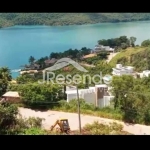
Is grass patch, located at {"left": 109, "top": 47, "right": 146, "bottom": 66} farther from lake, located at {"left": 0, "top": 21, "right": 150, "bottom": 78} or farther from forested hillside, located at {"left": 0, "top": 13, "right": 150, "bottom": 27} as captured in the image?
forested hillside, located at {"left": 0, "top": 13, "right": 150, "bottom": 27}

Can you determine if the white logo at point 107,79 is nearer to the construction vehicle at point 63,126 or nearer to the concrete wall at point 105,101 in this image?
the concrete wall at point 105,101

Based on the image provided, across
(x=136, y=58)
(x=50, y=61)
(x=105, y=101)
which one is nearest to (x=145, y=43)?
(x=136, y=58)

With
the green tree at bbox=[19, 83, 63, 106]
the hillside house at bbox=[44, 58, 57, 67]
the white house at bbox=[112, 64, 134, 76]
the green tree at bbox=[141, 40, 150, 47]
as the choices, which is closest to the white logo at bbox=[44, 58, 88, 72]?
the hillside house at bbox=[44, 58, 57, 67]

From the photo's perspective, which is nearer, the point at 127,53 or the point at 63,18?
the point at 63,18

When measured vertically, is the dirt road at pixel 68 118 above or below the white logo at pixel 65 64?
below

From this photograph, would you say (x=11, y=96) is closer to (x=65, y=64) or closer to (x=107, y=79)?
(x=65, y=64)

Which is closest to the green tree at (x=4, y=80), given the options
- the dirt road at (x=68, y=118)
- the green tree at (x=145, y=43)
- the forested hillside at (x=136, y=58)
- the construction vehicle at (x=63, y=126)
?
the dirt road at (x=68, y=118)

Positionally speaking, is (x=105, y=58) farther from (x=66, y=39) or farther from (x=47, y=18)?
(x=47, y=18)
